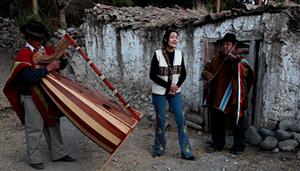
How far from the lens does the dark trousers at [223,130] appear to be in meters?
5.07

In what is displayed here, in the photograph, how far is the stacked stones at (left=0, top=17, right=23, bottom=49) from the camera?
14.3 m

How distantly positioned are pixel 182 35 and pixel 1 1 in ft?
35.9

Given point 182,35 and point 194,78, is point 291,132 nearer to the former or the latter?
point 194,78

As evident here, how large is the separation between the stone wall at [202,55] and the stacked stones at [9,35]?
5.49m

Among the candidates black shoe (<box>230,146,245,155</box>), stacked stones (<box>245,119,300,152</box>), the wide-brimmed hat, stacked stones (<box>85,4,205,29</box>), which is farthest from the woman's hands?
stacked stones (<box>85,4,205,29</box>)

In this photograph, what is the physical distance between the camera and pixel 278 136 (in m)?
5.36

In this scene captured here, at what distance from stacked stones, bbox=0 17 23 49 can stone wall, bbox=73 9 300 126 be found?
216 inches

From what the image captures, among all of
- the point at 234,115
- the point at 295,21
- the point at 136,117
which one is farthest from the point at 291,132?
the point at 136,117

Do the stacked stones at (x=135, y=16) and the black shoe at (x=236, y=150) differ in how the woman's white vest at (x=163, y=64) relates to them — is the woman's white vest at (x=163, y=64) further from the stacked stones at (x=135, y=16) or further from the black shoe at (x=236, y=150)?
the stacked stones at (x=135, y=16)

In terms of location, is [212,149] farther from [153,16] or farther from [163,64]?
[153,16]

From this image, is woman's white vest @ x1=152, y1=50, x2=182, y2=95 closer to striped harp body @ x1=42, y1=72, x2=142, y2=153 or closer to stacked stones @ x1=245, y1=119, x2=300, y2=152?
striped harp body @ x1=42, y1=72, x2=142, y2=153

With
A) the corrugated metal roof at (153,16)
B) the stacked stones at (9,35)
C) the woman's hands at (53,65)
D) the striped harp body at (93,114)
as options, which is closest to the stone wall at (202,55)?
the corrugated metal roof at (153,16)

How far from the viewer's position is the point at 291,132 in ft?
17.7

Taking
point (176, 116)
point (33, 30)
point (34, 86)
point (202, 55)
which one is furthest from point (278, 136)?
point (33, 30)
